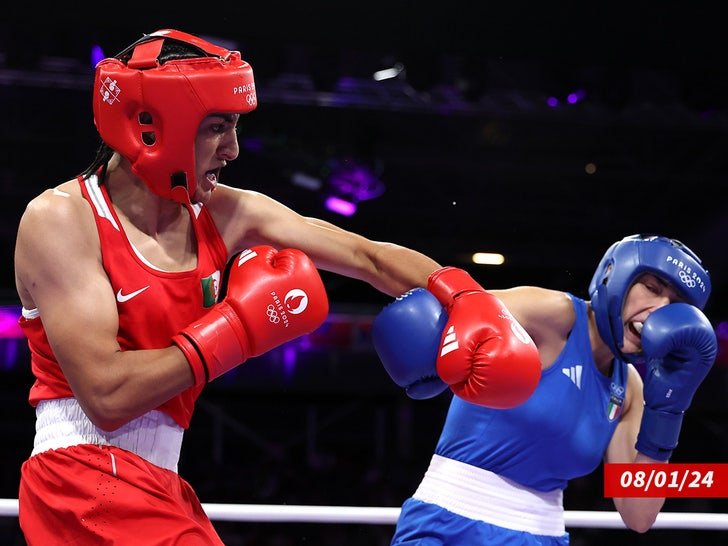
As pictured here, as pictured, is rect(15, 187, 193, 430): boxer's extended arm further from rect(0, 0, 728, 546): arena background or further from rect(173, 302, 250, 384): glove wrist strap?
rect(0, 0, 728, 546): arena background

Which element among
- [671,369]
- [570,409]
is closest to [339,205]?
[671,369]

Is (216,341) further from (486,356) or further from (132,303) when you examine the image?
(486,356)

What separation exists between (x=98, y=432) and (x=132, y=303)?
249 millimetres

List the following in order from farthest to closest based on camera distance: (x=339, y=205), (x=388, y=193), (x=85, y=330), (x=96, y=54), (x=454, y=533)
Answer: (x=388, y=193) → (x=339, y=205) → (x=96, y=54) → (x=454, y=533) → (x=85, y=330)

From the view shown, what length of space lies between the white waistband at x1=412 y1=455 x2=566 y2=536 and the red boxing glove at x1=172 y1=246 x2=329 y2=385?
826mm

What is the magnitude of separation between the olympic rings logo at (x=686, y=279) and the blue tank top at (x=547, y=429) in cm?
28

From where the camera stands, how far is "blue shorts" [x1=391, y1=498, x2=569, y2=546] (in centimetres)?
239

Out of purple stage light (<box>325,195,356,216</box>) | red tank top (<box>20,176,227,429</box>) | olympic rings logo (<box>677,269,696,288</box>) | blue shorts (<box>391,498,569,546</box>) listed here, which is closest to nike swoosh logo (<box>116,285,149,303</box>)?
red tank top (<box>20,176,227,429</box>)

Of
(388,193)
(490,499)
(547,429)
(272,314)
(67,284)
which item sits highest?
(67,284)

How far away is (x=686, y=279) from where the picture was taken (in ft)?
8.39

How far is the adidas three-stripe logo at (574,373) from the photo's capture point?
8.23ft

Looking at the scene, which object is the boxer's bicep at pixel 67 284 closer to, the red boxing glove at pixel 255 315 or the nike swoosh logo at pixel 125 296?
the nike swoosh logo at pixel 125 296

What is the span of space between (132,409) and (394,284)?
2.34ft

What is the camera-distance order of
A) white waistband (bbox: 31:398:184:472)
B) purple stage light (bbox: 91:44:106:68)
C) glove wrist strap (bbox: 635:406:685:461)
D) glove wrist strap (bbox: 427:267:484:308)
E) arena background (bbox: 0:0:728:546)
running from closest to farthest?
1. white waistband (bbox: 31:398:184:472)
2. glove wrist strap (bbox: 427:267:484:308)
3. glove wrist strap (bbox: 635:406:685:461)
4. purple stage light (bbox: 91:44:106:68)
5. arena background (bbox: 0:0:728:546)
